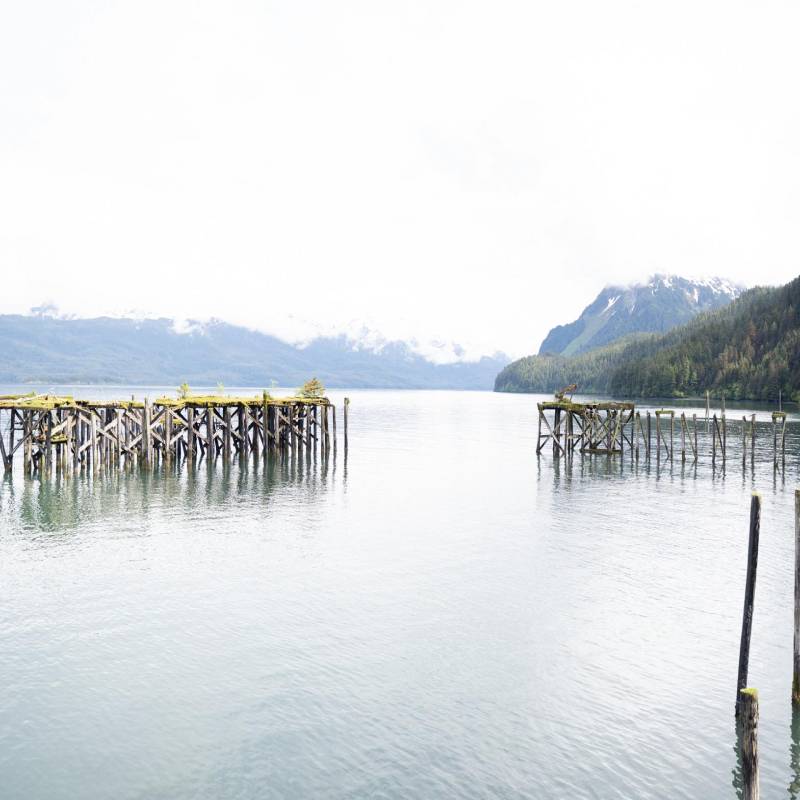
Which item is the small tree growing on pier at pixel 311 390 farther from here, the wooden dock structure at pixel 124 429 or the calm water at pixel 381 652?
the calm water at pixel 381 652

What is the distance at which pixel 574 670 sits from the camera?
57.9 ft

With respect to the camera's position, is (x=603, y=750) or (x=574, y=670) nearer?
(x=603, y=750)

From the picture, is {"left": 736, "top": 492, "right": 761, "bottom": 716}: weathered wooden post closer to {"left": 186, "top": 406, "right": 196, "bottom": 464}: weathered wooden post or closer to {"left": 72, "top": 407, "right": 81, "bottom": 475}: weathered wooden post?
{"left": 72, "top": 407, "right": 81, "bottom": 475}: weathered wooden post

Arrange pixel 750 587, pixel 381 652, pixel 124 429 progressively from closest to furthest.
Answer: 1. pixel 750 587
2. pixel 381 652
3. pixel 124 429

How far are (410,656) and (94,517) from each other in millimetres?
22583

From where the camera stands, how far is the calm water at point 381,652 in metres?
13.3

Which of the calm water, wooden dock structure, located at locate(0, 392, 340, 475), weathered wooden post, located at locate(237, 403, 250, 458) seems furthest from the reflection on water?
weathered wooden post, located at locate(237, 403, 250, 458)

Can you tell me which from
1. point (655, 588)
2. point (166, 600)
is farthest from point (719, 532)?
point (166, 600)

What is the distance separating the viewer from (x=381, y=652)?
18609 mm

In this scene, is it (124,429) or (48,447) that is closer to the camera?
(48,447)

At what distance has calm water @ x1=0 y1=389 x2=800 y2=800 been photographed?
13.3m

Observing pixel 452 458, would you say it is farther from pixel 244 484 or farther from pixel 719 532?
pixel 719 532

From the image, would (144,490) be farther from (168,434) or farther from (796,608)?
(796,608)

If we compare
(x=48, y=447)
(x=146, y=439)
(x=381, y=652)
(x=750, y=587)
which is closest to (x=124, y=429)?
(x=146, y=439)
